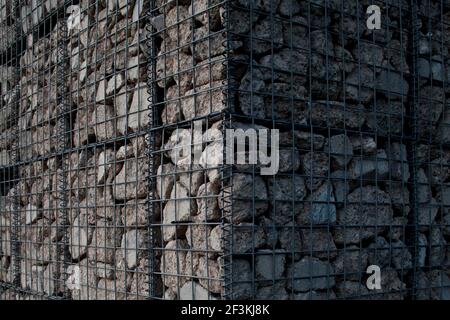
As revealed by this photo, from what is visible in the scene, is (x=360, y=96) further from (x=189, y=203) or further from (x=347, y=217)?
(x=189, y=203)

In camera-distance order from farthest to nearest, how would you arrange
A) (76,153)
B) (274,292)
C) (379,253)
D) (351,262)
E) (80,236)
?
(76,153)
(80,236)
(379,253)
(351,262)
(274,292)

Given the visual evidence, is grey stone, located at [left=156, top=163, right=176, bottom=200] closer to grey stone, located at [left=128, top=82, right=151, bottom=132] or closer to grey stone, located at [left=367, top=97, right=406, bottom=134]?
grey stone, located at [left=128, top=82, right=151, bottom=132]

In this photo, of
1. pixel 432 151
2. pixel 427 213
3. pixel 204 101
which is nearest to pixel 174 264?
pixel 204 101

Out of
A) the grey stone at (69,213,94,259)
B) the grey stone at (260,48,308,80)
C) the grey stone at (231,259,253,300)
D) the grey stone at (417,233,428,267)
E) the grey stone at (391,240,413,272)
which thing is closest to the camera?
the grey stone at (231,259,253,300)

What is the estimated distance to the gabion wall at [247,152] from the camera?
2910mm

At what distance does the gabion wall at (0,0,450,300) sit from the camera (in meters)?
2.91

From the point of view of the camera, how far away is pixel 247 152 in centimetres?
288

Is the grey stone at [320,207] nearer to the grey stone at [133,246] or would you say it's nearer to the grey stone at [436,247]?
the grey stone at [436,247]

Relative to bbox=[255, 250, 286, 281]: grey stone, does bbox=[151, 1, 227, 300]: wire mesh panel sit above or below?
above

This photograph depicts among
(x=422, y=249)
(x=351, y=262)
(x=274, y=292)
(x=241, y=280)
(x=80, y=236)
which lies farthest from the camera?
(x=80, y=236)

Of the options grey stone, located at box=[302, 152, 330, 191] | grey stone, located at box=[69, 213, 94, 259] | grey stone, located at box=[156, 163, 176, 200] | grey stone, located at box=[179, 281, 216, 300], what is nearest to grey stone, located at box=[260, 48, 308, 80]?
grey stone, located at box=[302, 152, 330, 191]

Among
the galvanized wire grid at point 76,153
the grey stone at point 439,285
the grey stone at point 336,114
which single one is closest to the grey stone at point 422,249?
→ the grey stone at point 439,285

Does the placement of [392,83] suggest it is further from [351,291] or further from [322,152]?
[351,291]

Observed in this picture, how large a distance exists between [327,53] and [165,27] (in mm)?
829
